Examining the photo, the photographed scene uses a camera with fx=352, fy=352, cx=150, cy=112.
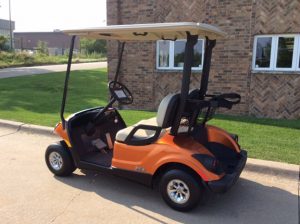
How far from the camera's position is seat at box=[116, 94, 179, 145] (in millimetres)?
3736

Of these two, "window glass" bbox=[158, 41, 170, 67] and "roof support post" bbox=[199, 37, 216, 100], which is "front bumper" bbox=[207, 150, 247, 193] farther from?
"window glass" bbox=[158, 41, 170, 67]

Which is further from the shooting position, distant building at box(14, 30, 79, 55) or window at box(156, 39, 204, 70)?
distant building at box(14, 30, 79, 55)

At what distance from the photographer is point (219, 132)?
4371 millimetres

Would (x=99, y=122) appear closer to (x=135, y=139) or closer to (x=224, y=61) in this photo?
(x=135, y=139)

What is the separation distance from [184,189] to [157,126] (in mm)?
732

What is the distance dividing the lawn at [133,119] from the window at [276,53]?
1324mm

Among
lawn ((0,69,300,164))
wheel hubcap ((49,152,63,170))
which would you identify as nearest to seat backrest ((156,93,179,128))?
wheel hubcap ((49,152,63,170))

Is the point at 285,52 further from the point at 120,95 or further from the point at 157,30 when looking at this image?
the point at 157,30

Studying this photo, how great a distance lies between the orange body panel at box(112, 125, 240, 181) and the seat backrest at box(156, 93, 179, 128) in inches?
6.0

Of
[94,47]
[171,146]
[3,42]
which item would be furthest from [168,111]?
[94,47]

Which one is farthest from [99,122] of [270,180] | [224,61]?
[224,61]

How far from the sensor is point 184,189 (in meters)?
3.68

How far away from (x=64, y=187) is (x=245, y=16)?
5931 mm

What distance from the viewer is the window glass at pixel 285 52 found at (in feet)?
26.3
